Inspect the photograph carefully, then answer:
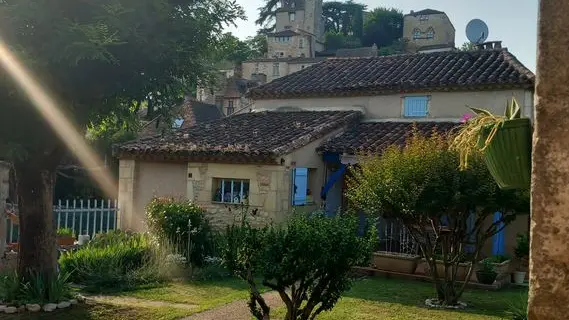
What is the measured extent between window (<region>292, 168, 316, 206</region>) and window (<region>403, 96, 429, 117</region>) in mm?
3721

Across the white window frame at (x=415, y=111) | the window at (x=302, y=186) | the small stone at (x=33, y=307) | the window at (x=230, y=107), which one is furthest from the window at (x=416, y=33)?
the small stone at (x=33, y=307)

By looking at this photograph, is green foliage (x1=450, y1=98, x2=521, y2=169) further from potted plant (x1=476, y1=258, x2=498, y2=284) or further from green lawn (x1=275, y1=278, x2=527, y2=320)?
potted plant (x1=476, y1=258, x2=498, y2=284)

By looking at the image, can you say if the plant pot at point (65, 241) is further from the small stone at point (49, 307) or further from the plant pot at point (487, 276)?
the plant pot at point (487, 276)

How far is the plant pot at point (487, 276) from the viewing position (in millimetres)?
11422

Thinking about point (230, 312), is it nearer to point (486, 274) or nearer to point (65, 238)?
point (486, 274)

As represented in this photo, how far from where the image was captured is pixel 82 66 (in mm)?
7387

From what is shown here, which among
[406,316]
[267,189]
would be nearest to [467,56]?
[267,189]

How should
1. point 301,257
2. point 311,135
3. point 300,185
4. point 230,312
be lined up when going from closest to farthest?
point 301,257, point 230,312, point 300,185, point 311,135

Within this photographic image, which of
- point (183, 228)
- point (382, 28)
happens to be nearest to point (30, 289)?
point (183, 228)

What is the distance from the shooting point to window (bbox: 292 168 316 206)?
1422cm

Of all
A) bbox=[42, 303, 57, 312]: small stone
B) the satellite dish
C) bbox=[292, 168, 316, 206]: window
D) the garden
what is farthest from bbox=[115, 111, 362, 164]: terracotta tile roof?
bbox=[42, 303, 57, 312]: small stone

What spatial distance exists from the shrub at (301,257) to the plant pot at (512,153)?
292 cm

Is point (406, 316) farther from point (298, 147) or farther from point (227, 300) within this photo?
point (298, 147)

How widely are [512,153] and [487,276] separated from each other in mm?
9228
